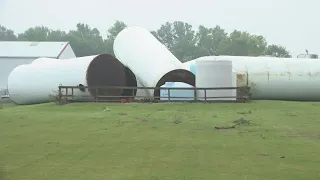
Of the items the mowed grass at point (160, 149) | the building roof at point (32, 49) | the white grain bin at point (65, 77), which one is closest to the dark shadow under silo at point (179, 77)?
the white grain bin at point (65, 77)

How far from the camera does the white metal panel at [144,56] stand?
84.8 ft

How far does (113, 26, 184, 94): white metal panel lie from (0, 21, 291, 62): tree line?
60.0 metres

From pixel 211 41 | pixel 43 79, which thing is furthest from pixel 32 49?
pixel 211 41

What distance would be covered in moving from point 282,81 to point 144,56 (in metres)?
8.41

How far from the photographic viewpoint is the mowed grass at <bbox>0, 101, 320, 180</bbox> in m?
6.85

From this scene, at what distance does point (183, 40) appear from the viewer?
117250 millimetres

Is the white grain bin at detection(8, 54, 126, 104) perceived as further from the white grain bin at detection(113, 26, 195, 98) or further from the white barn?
the white barn

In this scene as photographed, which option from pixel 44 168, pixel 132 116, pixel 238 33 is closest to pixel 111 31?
pixel 238 33

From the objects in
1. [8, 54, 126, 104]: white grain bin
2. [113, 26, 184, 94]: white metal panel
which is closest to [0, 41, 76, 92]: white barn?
[113, 26, 184, 94]: white metal panel

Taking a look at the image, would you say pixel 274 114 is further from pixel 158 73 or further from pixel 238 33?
pixel 238 33

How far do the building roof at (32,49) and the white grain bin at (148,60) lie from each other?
21.9 metres

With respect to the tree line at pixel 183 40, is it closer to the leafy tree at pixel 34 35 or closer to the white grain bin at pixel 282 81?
the leafy tree at pixel 34 35

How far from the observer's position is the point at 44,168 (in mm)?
7230

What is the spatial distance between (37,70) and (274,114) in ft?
52.3
